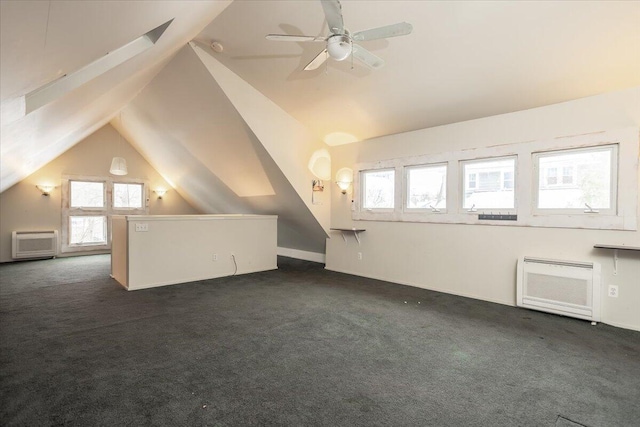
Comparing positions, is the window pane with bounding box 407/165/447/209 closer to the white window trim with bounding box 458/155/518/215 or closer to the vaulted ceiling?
the white window trim with bounding box 458/155/518/215

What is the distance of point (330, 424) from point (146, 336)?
218cm

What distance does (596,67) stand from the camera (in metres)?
3.26

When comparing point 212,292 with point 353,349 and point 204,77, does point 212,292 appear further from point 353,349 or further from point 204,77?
point 204,77

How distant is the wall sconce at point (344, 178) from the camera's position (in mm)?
6102

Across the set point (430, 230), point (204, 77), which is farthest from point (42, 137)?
point (430, 230)

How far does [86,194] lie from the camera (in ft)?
27.9

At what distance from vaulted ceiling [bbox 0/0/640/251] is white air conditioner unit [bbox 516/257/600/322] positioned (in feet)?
6.48

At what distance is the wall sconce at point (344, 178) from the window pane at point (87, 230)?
6.87 meters

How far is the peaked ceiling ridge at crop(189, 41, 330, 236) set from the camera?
4.71m

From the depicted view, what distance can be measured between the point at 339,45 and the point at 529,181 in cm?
308

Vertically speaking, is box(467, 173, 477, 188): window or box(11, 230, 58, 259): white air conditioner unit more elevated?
box(467, 173, 477, 188): window

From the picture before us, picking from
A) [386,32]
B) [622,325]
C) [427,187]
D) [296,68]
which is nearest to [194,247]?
[296,68]

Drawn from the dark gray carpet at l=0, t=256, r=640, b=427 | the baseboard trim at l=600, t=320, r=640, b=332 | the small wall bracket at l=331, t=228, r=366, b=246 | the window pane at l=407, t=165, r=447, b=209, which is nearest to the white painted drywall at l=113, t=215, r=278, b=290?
the dark gray carpet at l=0, t=256, r=640, b=427

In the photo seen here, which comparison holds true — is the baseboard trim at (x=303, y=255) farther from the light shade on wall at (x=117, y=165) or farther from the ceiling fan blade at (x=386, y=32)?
the ceiling fan blade at (x=386, y=32)
